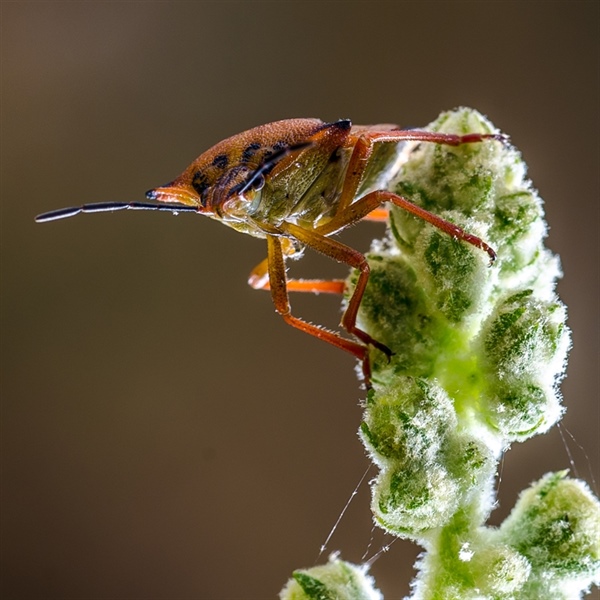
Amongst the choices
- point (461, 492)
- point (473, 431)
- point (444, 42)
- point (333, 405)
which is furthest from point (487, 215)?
point (444, 42)

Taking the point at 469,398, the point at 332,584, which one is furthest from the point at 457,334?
the point at 332,584

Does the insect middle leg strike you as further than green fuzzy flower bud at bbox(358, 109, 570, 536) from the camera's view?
Yes

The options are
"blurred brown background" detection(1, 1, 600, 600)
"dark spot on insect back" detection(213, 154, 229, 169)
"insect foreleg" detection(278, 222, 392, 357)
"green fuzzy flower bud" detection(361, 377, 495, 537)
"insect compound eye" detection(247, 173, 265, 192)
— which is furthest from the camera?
"blurred brown background" detection(1, 1, 600, 600)

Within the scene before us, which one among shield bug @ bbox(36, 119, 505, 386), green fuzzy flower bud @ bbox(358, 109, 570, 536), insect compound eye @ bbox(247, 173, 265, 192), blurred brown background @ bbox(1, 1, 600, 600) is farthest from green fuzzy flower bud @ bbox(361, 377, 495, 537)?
blurred brown background @ bbox(1, 1, 600, 600)

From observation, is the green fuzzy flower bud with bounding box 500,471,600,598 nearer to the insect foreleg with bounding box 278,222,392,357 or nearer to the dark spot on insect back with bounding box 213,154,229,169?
the insect foreleg with bounding box 278,222,392,357

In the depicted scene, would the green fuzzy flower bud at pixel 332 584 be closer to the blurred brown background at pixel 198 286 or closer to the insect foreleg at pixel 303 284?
the insect foreleg at pixel 303 284

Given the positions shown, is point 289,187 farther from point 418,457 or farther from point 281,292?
point 418,457

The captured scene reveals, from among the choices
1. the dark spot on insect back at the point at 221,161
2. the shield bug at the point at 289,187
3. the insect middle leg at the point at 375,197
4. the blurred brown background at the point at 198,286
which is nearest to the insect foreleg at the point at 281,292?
the shield bug at the point at 289,187

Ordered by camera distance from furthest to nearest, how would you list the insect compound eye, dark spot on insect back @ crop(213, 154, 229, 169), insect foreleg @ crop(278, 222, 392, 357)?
dark spot on insect back @ crop(213, 154, 229, 169), the insect compound eye, insect foreleg @ crop(278, 222, 392, 357)
